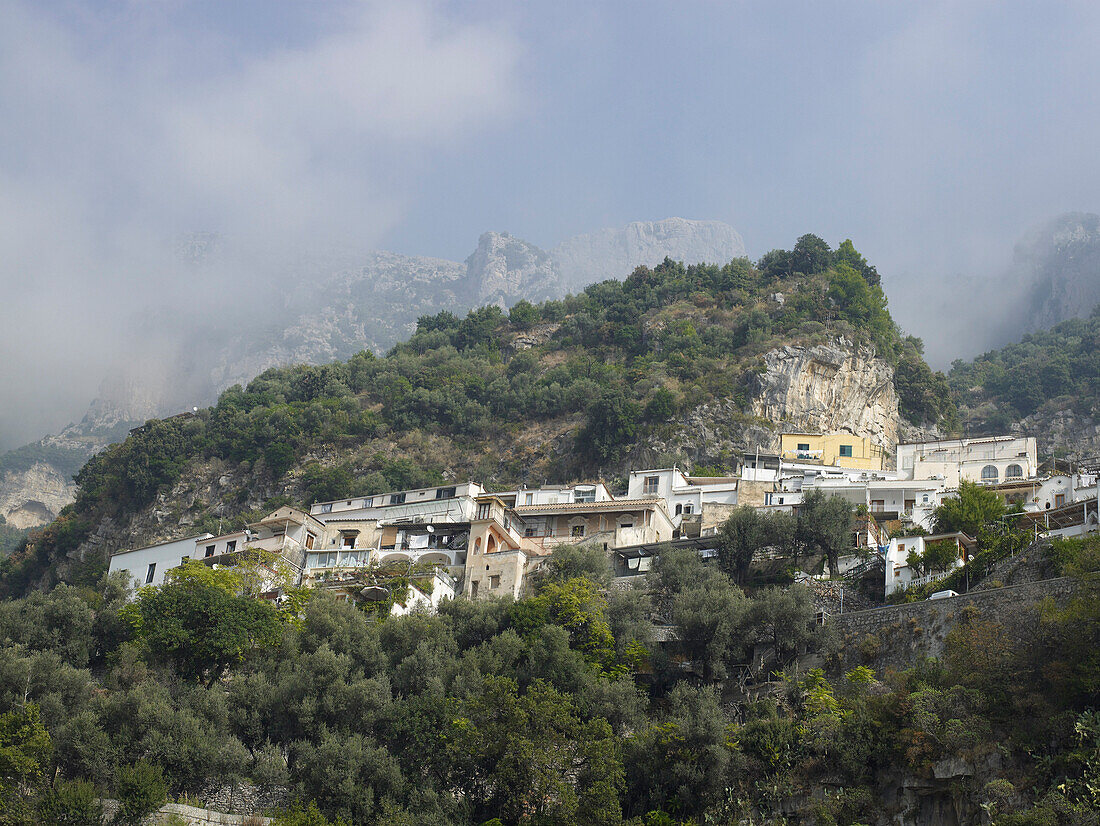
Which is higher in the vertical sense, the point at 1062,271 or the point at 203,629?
the point at 1062,271

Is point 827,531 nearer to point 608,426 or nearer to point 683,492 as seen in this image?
point 683,492

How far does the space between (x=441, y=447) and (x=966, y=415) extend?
44.0 metres

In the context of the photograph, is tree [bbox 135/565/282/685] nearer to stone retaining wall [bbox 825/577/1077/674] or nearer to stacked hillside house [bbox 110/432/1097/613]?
stacked hillside house [bbox 110/432/1097/613]

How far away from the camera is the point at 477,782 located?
29703 mm

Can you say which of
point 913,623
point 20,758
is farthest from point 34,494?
point 913,623

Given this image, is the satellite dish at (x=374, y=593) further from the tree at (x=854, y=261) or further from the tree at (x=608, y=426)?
the tree at (x=854, y=261)

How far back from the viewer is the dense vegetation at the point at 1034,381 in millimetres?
83750

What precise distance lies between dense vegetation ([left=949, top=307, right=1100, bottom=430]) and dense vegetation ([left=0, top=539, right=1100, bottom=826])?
188 ft

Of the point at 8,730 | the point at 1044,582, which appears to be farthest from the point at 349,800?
the point at 1044,582

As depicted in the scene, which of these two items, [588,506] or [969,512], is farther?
[588,506]

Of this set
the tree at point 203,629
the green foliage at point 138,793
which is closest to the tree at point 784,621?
the tree at point 203,629

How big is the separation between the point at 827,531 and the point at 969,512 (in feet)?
17.6

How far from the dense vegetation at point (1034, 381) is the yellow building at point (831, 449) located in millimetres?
28075

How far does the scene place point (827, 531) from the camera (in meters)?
40.0
